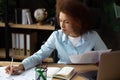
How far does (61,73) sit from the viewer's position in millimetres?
1454

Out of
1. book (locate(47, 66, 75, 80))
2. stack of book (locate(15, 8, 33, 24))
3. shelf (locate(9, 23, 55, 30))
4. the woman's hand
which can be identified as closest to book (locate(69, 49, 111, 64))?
book (locate(47, 66, 75, 80))

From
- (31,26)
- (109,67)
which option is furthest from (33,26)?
(109,67)

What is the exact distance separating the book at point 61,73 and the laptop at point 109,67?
0.22 m

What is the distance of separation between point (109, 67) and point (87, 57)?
1.00 ft

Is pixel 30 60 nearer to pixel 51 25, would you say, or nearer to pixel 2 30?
pixel 51 25

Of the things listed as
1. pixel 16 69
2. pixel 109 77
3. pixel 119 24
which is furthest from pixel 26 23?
pixel 109 77

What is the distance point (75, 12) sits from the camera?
173 centimetres

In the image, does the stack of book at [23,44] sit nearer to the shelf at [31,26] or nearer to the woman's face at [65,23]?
the shelf at [31,26]

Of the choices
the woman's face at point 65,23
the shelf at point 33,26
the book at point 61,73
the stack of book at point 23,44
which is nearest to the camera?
the book at point 61,73

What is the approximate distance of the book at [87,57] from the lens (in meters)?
1.53

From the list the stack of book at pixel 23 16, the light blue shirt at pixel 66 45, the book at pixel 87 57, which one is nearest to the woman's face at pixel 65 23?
the light blue shirt at pixel 66 45

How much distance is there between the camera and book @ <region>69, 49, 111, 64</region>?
5.01 ft

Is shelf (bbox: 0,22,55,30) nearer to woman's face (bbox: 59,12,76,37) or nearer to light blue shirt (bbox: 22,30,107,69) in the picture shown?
light blue shirt (bbox: 22,30,107,69)

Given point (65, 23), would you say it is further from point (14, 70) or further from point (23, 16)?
point (23, 16)
